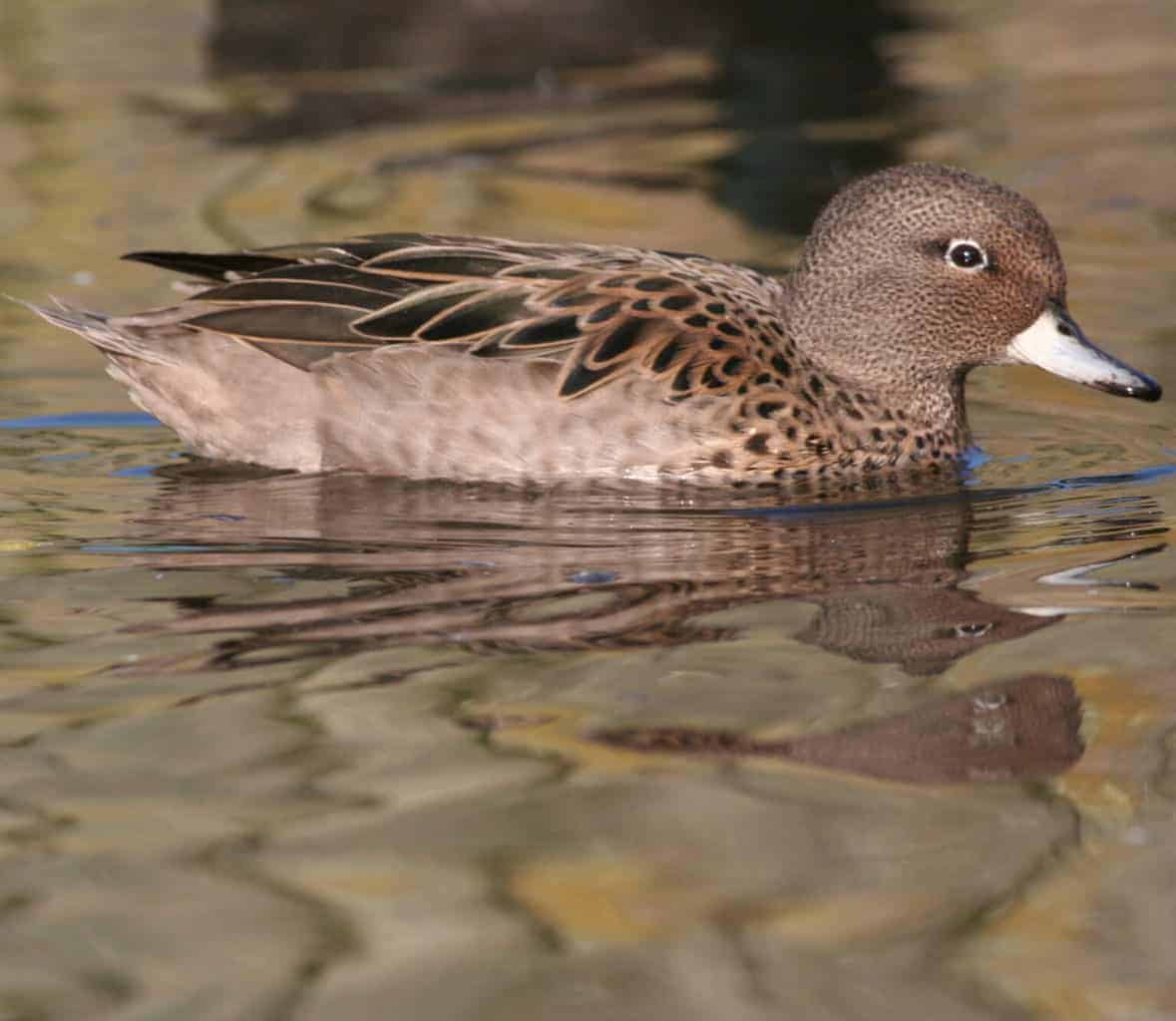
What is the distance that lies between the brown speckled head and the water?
0.45m

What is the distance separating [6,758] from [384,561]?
1.59 metres

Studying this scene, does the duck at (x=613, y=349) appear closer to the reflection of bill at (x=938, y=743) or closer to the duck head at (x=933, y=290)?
the duck head at (x=933, y=290)

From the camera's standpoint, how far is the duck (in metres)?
6.62

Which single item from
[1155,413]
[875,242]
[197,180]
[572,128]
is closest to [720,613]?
[875,242]

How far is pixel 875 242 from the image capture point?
6988mm

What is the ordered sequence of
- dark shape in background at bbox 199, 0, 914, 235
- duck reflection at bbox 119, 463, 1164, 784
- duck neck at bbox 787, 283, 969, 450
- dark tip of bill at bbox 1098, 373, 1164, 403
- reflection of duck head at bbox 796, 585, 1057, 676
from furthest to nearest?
dark shape in background at bbox 199, 0, 914, 235, duck neck at bbox 787, 283, 969, 450, dark tip of bill at bbox 1098, 373, 1164, 403, reflection of duck head at bbox 796, 585, 1057, 676, duck reflection at bbox 119, 463, 1164, 784

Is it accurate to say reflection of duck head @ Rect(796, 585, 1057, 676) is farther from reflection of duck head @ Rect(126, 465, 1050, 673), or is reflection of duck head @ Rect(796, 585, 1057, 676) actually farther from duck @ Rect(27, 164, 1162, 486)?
duck @ Rect(27, 164, 1162, 486)

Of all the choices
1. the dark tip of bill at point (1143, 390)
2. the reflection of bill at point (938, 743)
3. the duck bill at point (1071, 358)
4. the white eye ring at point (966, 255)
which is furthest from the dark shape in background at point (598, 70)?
the reflection of bill at point (938, 743)

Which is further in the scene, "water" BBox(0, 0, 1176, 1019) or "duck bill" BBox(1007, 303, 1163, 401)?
"duck bill" BBox(1007, 303, 1163, 401)

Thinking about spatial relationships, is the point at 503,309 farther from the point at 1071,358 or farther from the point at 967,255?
the point at 1071,358

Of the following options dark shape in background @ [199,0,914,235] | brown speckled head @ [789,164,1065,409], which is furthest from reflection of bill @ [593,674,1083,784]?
dark shape in background @ [199,0,914,235]

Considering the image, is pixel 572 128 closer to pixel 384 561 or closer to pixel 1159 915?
pixel 384 561

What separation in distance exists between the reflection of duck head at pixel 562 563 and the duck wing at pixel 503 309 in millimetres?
392

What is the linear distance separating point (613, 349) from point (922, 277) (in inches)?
41.9
